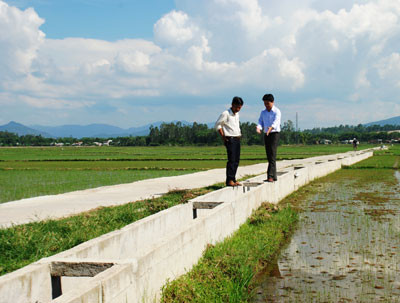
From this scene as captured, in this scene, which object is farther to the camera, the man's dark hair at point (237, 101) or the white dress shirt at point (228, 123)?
the man's dark hair at point (237, 101)

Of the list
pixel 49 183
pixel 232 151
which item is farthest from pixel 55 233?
pixel 49 183

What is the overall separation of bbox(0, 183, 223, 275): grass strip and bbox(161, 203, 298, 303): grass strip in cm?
160

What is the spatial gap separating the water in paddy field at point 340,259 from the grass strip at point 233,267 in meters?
0.16

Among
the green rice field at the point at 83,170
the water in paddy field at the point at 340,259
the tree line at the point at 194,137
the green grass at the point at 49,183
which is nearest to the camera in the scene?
the water in paddy field at the point at 340,259

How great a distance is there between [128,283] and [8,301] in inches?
35.3

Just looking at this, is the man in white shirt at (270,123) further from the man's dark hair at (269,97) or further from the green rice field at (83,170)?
the green rice field at (83,170)

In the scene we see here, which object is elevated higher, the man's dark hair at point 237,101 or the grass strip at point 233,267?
the man's dark hair at point 237,101

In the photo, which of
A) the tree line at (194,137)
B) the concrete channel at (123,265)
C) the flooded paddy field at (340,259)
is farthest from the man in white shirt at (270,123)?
the tree line at (194,137)

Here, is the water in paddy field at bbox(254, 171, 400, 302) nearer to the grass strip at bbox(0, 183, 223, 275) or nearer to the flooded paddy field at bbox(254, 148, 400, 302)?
the flooded paddy field at bbox(254, 148, 400, 302)

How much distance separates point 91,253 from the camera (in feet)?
13.3

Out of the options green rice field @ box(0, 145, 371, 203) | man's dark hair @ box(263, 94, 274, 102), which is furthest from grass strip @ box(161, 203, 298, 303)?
green rice field @ box(0, 145, 371, 203)

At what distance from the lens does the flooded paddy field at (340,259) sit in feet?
13.2

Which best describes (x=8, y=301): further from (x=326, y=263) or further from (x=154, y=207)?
(x=154, y=207)

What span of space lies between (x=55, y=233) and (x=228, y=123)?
3878 millimetres
